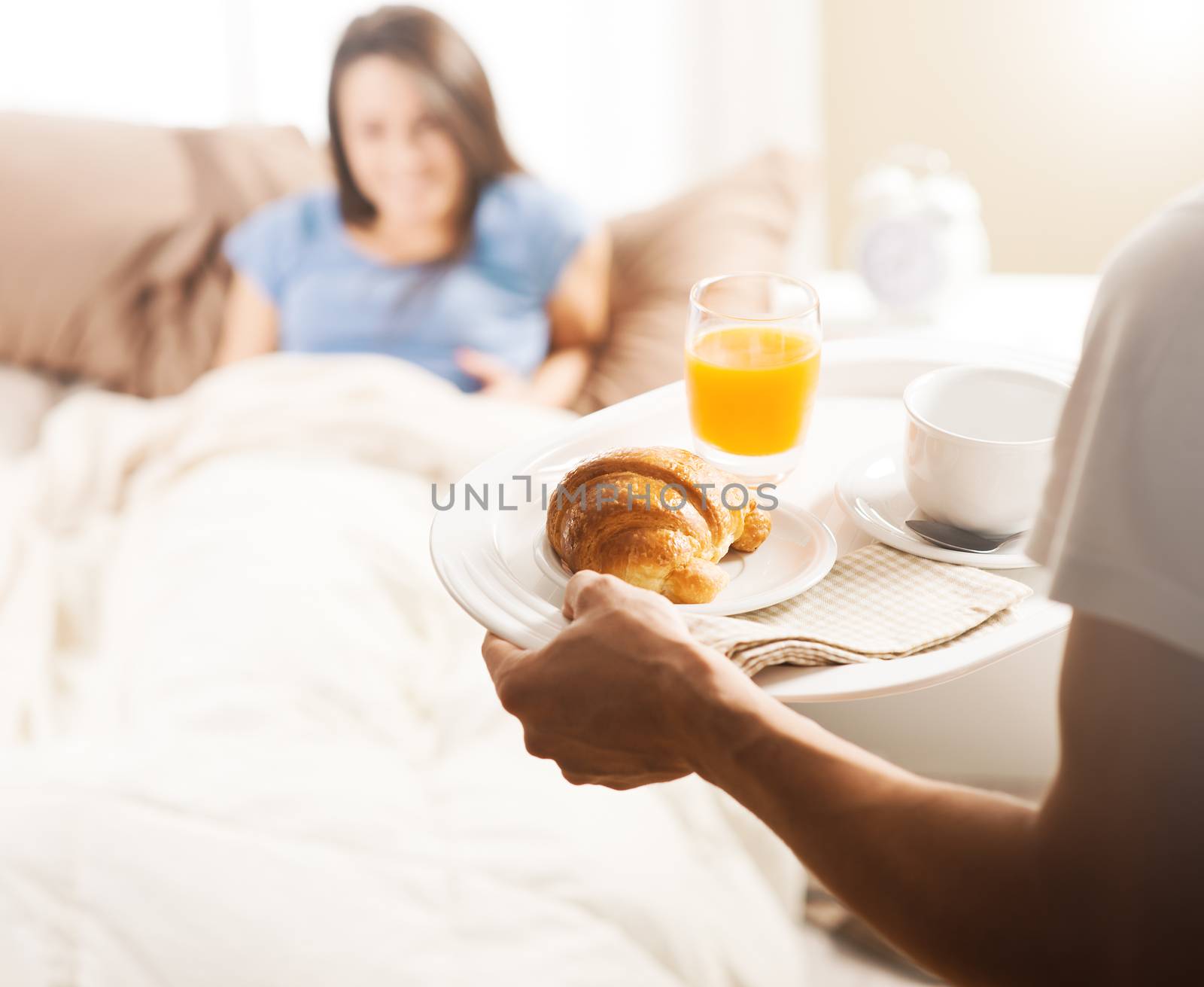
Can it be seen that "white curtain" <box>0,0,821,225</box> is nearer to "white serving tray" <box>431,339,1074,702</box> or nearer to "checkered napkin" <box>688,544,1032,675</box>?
"white serving tray" <box>431,339,1074,702</box>

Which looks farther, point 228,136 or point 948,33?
point 948,33

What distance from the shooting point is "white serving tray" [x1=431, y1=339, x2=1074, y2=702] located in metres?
0.67

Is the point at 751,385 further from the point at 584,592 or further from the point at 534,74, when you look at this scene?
the point at 534,74

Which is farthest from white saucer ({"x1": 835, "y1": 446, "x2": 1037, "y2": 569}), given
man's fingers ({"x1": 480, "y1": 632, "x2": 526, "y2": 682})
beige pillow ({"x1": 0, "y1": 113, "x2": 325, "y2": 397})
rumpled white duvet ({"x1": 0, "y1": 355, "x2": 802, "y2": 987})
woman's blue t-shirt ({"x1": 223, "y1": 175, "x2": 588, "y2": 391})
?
beige pillow ({"x1": 0, "y1": 113, "x2": 325, "y2": 397})

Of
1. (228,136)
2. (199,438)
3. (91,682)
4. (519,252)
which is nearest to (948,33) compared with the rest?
(519,252)

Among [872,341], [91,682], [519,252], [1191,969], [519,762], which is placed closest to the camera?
[1191,969]

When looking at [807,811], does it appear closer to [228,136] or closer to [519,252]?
[519,252]

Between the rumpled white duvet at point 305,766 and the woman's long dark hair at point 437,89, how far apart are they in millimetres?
419

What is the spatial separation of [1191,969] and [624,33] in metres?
2.39

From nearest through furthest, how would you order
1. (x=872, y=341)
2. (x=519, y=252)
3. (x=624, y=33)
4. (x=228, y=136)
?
(x=872, y=341)
(x=519, y=252)
(x=228, y=136)
(x=624, y=33)

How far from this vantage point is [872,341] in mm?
1131

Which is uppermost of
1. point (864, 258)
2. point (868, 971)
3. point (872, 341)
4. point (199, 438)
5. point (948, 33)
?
point (948, 33)

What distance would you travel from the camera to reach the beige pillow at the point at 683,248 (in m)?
2.03

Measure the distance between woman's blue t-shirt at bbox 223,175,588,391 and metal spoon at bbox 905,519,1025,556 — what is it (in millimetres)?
1314
